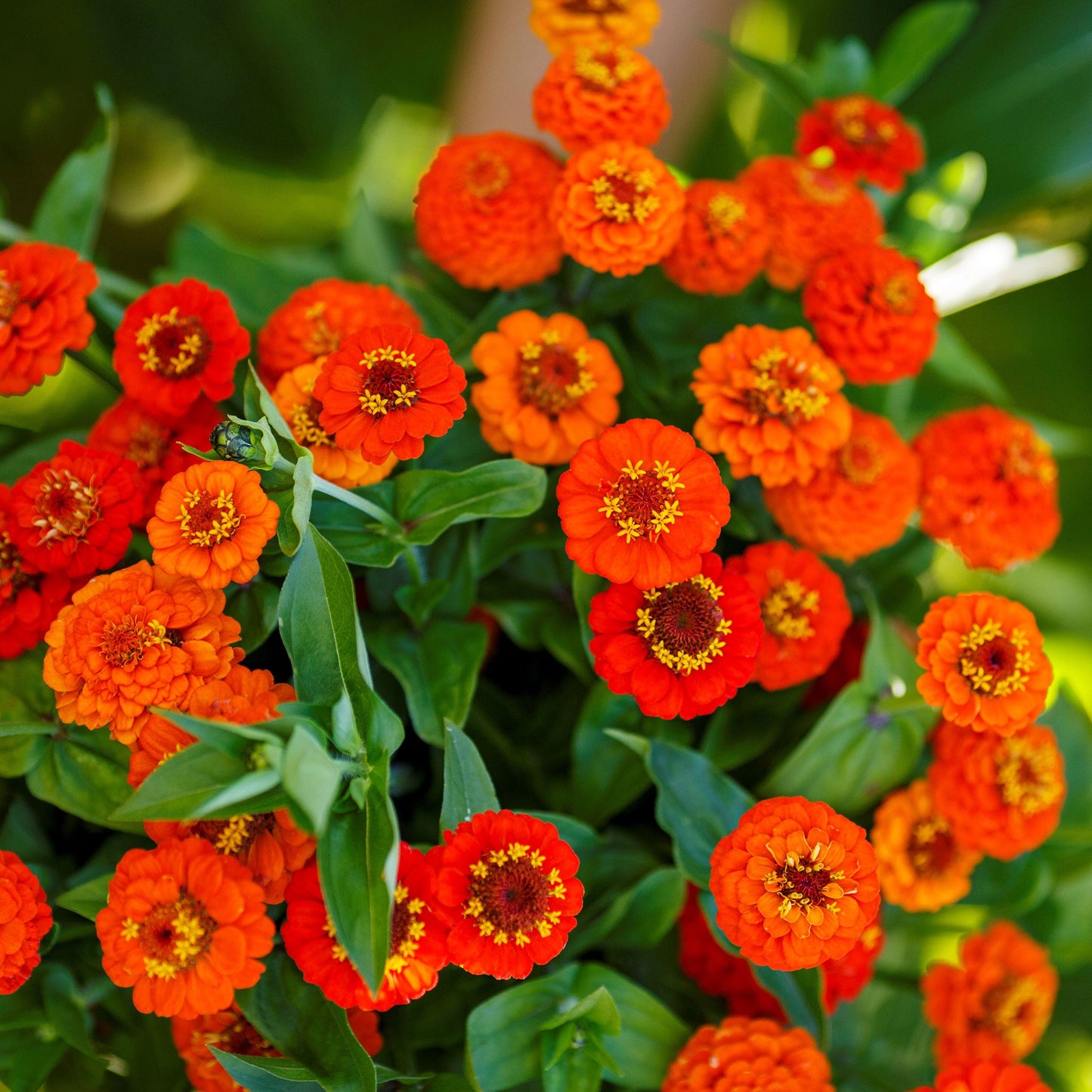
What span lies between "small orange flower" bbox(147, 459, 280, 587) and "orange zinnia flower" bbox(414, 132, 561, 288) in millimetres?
216

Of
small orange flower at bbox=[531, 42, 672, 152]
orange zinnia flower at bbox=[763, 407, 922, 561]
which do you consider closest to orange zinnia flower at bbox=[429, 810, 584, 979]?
orange zinnia flower at bbox=[763, 407, 922, 561]

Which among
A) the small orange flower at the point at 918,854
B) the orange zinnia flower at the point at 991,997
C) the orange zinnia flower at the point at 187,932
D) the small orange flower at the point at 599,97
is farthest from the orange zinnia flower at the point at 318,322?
the orange zinnia flower at the point at 991,997

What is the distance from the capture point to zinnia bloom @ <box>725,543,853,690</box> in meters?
0.54

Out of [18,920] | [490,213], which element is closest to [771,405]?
[490,213]

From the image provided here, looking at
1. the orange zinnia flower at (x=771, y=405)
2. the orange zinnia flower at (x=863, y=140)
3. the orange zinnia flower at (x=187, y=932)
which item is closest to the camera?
the orange zinnia flower at (x=187, y=932)

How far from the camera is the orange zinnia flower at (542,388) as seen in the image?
20.3 inches

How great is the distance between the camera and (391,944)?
43cm

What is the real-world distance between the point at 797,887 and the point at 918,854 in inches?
6.9

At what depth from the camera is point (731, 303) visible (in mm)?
652

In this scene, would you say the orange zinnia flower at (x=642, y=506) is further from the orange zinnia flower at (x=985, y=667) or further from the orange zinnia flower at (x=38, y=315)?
the orange zinnia flower at (x=38, y=315)

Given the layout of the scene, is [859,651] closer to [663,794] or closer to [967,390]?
[663,794]

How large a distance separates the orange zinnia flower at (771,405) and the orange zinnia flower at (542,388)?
0.18 feet

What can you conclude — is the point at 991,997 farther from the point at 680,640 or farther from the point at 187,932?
the point at 187,932

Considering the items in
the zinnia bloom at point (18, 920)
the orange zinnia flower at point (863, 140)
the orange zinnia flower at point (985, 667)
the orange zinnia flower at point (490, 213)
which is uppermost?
the orange zinnia flower at point (863, 140)
